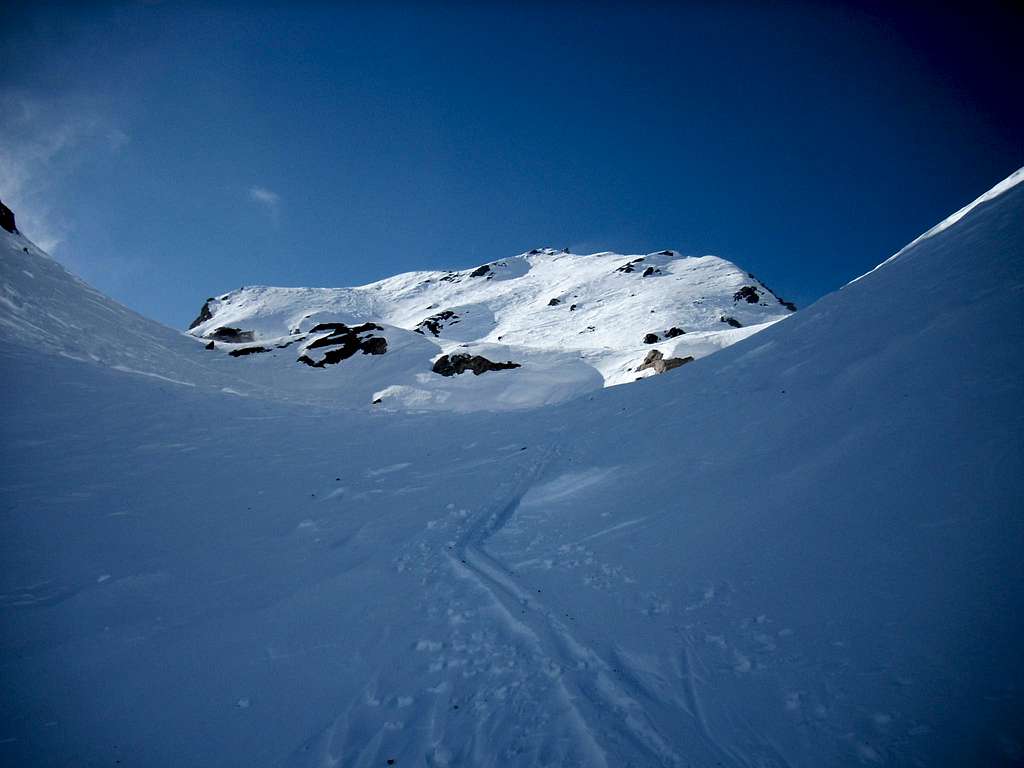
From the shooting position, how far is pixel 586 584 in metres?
5.67

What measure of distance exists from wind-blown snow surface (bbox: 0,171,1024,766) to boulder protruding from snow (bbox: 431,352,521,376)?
21631mm

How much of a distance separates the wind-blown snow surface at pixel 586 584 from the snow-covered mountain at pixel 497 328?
706 inches

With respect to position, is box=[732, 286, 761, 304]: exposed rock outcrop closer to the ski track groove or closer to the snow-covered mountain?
the snow-covered mountain

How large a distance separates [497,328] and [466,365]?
28605 millimetres

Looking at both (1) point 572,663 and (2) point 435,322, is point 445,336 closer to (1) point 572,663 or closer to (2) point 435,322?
(2) point 435,322

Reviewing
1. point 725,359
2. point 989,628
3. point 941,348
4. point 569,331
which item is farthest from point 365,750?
point 569,331

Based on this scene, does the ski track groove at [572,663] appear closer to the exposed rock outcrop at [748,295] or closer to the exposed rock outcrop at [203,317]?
the exposed rock outcrop at [748,295]

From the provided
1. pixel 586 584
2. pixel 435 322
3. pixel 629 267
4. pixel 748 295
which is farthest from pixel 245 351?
pixel 629 267

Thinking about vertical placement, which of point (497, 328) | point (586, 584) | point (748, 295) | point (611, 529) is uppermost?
point (497, 328)

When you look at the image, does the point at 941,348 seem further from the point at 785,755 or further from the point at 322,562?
the point at 322,562

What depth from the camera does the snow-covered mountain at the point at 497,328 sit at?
2953 centimetres

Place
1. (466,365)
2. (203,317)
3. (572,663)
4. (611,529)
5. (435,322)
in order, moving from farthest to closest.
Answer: (203,317) → (435,322) → (466,365) → (611,529) → (572,663)

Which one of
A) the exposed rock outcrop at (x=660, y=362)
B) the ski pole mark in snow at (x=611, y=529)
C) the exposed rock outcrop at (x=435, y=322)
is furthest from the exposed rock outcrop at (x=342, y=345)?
the ski pole mark in snow at (x=611, y=529)

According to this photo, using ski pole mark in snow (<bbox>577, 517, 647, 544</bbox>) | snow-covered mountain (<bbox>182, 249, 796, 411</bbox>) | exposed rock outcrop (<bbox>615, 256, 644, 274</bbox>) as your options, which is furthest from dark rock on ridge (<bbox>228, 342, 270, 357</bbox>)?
exposed rock outcrop (<bbox>615, 256, 644, 274</bbox>)
